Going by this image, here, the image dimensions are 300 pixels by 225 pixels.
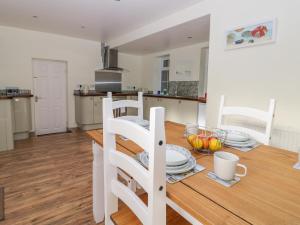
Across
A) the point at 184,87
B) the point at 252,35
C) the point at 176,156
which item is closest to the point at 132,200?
the point at 176,156

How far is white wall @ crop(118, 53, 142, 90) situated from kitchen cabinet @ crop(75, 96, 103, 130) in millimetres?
1385

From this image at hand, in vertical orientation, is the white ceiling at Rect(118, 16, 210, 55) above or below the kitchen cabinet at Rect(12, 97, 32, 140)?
above

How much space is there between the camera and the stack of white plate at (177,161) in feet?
2.62

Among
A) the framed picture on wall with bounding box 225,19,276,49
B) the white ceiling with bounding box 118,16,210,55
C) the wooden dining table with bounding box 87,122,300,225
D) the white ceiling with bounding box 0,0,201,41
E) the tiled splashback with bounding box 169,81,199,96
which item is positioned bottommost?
the wooden dining table with bounding box 87,122,300,225

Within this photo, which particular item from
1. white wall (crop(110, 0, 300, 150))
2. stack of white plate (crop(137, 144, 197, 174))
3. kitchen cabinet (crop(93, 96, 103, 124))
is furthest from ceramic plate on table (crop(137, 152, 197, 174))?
kitchen cabinet (crop(93, 96, 103, 124))

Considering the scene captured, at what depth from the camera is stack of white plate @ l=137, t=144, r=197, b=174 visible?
798mm

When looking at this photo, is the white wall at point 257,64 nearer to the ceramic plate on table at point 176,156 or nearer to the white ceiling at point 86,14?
the white ceiling at point 86,14

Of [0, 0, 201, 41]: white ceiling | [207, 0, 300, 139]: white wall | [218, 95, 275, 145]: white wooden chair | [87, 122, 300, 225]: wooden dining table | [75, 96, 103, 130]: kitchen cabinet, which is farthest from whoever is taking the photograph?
[75, 96, 103, 130]: kitchen cabinet

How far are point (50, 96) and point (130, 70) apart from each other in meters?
2.42

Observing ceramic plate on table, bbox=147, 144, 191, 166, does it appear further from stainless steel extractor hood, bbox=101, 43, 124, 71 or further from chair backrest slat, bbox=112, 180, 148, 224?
stainless steel extractor hood, bbox=101, 43, 124, 71

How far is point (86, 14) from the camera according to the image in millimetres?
3066

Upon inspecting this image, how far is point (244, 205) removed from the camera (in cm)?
59

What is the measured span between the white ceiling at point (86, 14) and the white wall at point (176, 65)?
1.45m

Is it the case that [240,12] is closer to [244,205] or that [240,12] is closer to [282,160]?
[282,160]
